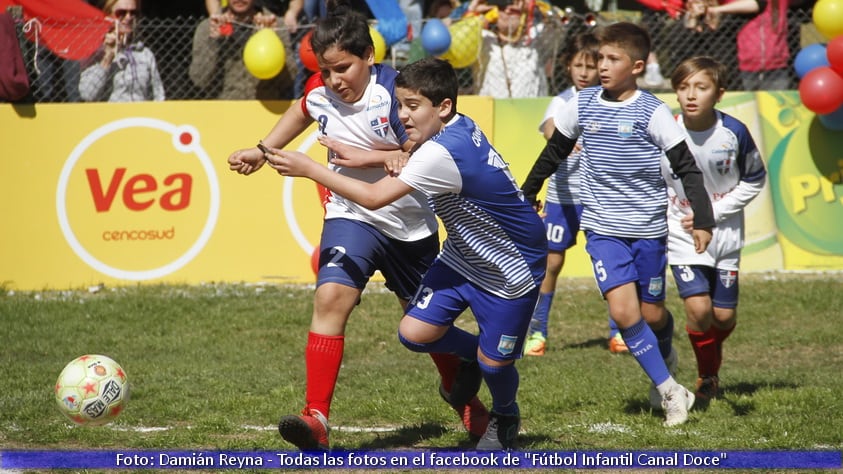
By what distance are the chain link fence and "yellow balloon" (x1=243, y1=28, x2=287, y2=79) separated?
0.33m

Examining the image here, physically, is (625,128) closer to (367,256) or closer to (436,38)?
(367,256)

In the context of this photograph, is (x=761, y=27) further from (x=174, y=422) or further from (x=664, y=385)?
(x=174, y=422)

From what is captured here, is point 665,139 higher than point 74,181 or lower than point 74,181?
higher

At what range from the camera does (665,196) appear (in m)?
6.53

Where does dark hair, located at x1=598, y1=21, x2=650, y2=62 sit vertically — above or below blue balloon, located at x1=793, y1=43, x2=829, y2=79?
above

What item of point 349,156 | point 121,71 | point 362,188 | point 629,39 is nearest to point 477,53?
point 121,71

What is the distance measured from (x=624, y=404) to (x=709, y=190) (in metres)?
1.41

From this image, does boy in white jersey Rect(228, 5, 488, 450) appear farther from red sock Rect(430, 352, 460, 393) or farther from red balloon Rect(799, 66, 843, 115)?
red balloon Rect(799, 66, 843, 115)

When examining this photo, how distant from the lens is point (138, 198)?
1091 centimetres

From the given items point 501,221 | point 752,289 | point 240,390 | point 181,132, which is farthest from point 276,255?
point 501,221

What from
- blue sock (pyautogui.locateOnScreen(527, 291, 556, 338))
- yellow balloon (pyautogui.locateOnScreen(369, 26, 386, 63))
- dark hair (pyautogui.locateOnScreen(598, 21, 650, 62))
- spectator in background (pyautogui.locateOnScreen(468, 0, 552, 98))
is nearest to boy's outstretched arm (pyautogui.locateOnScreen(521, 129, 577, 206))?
dark hair (pyautogui.locateOnScreen(598, 21, 650, 62))

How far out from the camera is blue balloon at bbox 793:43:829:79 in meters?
11.0

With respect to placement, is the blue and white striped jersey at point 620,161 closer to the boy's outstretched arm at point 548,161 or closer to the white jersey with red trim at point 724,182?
the boy's outstretched arm at point 548,161

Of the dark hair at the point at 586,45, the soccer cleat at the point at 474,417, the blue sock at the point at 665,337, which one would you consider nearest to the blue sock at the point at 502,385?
the soccer cleat at the point at 474,417
